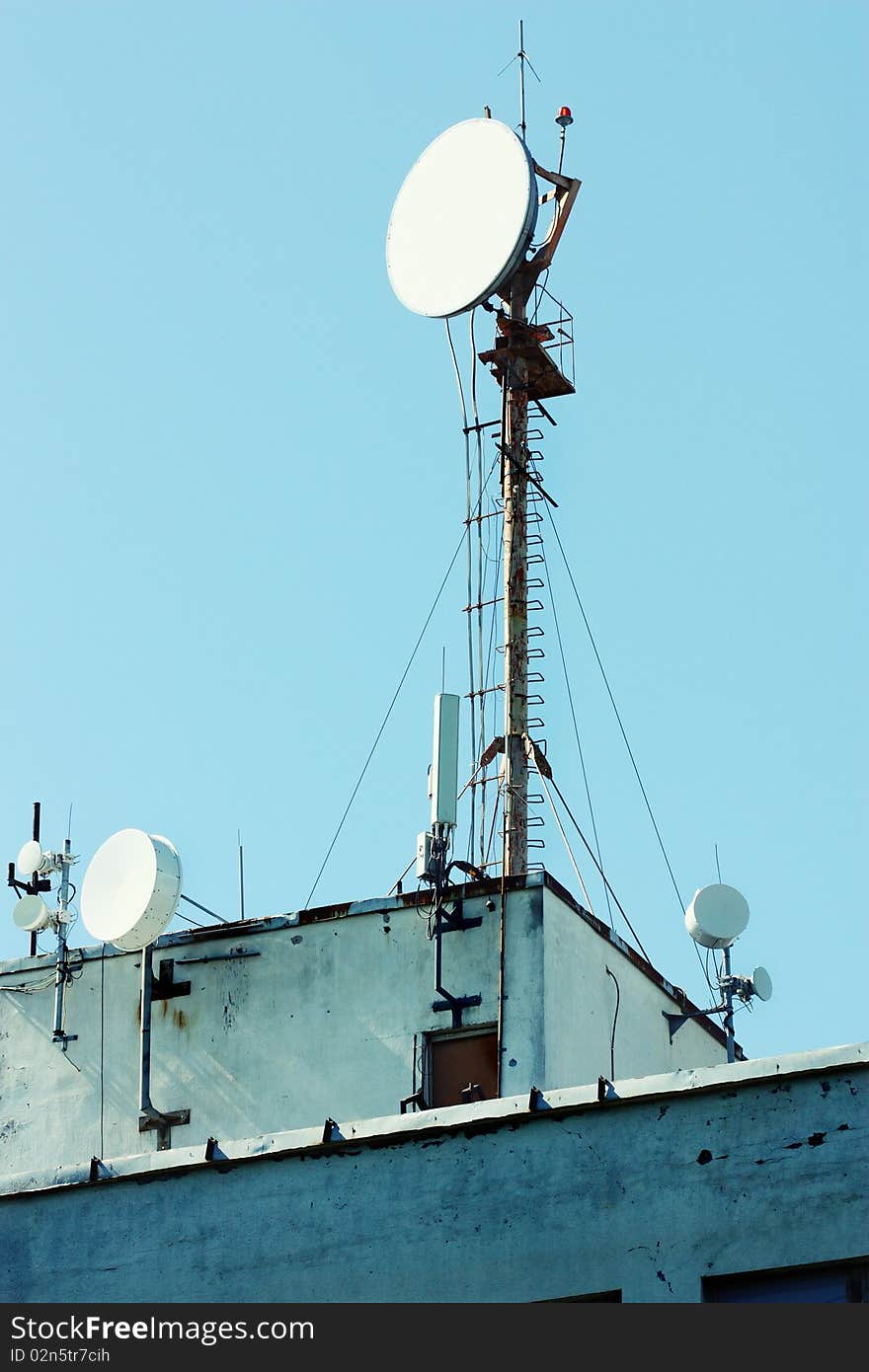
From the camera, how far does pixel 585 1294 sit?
57.2 ft

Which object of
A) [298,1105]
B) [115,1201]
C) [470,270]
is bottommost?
[115,1201]

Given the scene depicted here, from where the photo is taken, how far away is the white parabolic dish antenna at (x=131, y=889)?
27.0 meters

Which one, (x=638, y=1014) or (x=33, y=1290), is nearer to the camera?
(x=33, y=1290)

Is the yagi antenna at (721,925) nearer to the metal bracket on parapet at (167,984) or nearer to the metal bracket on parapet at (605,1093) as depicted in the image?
the metal bracket on parapet at (167,984)

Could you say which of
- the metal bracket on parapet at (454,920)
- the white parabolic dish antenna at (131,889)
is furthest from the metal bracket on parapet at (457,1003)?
the white parabolic dish antenna at (131,889)

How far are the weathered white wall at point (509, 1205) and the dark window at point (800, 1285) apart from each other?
0.11 m

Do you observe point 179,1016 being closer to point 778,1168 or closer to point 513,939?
point 513,939

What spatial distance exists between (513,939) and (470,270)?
983 centimetres

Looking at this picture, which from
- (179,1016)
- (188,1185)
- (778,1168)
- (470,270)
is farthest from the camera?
(470,270)

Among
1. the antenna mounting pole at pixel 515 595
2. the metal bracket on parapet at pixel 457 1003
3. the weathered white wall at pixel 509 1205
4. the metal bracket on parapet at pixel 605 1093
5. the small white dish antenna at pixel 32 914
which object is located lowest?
the weathered white wall at pixel 509 1205

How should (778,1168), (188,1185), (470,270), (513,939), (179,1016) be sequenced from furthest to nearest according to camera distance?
1. (470,270)
2. (179,1016)
3. (513,939)
4. (188,1185)
5. (778,1168)

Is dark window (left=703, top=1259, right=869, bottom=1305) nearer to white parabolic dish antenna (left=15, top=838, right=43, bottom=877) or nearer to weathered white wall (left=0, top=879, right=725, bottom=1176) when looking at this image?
weathered white wall (left=0, top=879, right=725, bottom=1176)

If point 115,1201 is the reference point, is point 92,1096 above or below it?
above

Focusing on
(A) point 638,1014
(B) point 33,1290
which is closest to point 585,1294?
(B) point 33,1290
